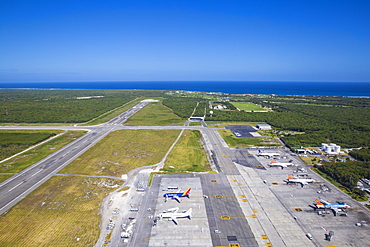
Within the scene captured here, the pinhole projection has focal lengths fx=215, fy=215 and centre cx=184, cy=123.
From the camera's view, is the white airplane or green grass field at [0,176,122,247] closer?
green grass field at [0,176,122,247]

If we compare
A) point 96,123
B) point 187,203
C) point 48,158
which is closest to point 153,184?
point 187,203

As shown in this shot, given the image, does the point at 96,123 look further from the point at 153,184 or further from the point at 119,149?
the point at 153,184

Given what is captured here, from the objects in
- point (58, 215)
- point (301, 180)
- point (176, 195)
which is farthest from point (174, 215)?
point (301, 180)

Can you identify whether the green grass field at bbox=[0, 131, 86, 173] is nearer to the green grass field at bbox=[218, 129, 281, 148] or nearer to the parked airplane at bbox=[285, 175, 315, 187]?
the green grass field at bbox=[218, 129, 281, 148]

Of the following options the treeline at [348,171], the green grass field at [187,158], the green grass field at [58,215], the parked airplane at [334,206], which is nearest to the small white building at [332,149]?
the treeline at [348,171]

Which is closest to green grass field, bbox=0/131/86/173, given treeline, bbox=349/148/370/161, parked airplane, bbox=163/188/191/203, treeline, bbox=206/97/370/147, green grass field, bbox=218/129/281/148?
parked airplane, bbox=163/188/191/203

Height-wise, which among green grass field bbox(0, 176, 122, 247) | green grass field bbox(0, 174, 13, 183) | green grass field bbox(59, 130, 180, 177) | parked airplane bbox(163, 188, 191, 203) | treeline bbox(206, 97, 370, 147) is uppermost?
treeline bbox(206, 97, 370, 147)
